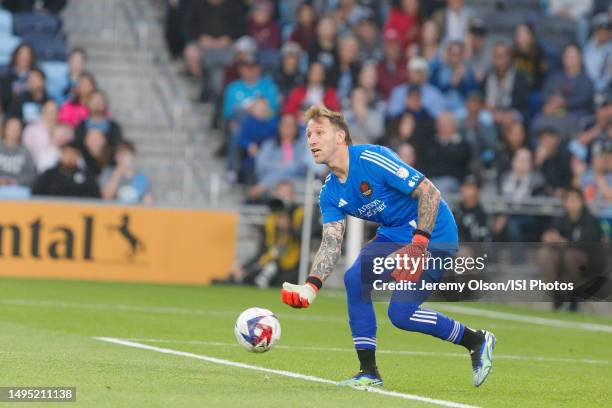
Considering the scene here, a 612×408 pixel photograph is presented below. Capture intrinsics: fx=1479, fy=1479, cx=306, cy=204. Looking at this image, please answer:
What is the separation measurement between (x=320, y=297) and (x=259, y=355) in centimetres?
827

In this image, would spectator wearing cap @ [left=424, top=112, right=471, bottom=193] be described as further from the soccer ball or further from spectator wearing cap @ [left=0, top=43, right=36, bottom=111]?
the soccer ball

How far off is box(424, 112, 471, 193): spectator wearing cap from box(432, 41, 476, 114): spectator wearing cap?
2.27 meters

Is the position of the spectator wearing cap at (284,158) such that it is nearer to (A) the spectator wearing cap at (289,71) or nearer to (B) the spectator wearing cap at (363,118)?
(B) the spectator wearing cap at (363,118)

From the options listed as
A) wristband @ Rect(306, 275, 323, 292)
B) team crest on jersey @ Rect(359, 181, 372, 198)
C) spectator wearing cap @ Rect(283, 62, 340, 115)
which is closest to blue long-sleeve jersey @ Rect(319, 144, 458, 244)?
team crest on jersey @ Rect(359, 181, 372, 198)

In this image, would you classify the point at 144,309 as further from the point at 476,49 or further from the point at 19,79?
the point at 476,49

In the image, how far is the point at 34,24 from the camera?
78.1 ft

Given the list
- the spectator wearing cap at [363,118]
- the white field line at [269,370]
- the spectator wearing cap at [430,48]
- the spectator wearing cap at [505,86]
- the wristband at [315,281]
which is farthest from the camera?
the spectator wearing cap at [430,48]

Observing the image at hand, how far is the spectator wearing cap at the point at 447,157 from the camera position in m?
22.0

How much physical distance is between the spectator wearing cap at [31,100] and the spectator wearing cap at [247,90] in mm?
2940

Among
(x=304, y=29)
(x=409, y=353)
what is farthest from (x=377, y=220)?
(x=304, y=29)

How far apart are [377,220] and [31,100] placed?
13057mm

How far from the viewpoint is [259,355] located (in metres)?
12.1

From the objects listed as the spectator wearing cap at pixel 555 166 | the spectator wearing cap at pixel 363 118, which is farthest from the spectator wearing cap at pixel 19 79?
the spectator wearing cap at pixel 555 166

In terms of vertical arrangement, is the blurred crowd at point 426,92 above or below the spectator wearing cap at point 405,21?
below
